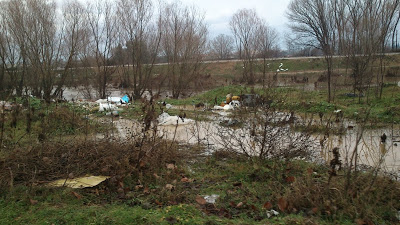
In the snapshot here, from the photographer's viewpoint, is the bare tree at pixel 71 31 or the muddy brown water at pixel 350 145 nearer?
the muddy brown water at pixel 350 145

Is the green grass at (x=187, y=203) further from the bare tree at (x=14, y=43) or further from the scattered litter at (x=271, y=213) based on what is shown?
the bare tree at (x=14, y=43)

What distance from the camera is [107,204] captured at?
407 cm

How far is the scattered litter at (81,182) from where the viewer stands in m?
4.50

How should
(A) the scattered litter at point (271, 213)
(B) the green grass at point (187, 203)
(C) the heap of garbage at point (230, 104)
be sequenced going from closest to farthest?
(B) the green grass at point (187, 203), (A) the scattered litter at point (271, 213), (C) the heap of garbage at point (230, 104)

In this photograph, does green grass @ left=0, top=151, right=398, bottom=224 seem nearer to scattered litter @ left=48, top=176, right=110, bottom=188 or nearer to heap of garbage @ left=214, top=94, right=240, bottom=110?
scattered litter @ left=48, top=176, right=110, bottom=188

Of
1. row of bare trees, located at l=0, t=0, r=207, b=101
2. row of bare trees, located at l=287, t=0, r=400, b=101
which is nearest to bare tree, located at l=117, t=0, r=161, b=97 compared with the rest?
row of bare trees, located at l=0, t=0, r=207, b=101

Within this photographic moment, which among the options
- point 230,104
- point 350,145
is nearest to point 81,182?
point 350,145

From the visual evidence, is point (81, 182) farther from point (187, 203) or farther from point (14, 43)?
point (14, 43)

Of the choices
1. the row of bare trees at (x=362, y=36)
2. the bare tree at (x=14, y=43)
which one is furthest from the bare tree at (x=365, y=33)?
the bare tree at (x=14, y=43)

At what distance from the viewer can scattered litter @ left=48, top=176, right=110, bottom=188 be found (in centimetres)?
450

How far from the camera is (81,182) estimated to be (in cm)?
460

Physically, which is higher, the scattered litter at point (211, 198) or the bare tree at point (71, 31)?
the bare tree at point (71, 31)

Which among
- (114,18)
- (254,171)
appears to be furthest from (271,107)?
(114,18)

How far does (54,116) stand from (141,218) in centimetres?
717
